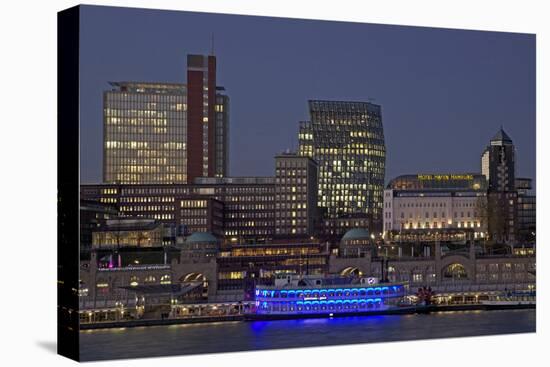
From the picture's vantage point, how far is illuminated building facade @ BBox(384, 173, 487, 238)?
83.7 ft

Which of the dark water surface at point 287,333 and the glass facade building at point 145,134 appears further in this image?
the glass facade building at point 145,134

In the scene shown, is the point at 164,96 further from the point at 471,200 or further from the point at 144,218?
the point at 471,200

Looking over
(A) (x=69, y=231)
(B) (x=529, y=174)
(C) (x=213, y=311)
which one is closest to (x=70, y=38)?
(A) (x=69, y=231)

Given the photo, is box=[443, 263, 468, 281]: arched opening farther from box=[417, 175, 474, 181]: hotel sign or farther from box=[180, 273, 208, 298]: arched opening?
box=[180, 273, 208, 298]: arched opening

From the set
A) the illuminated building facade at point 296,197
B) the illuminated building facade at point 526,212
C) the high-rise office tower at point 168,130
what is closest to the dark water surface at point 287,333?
the illuminated building facade at point 526,212

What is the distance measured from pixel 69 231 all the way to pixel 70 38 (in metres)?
2.42

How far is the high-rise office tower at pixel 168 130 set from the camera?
919 inches

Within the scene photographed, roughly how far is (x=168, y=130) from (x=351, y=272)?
3857 mm

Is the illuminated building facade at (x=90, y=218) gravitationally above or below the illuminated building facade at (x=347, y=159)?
below

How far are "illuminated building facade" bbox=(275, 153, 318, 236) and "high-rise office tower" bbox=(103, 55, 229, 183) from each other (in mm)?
1344

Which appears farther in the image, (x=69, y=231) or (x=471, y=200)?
(x=471, y=200)

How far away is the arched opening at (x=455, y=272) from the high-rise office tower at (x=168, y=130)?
15.0ft

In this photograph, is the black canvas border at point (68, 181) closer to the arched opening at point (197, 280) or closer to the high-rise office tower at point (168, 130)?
the high-rise office tower at point (168, 130)

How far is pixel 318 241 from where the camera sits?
26.4 meters
